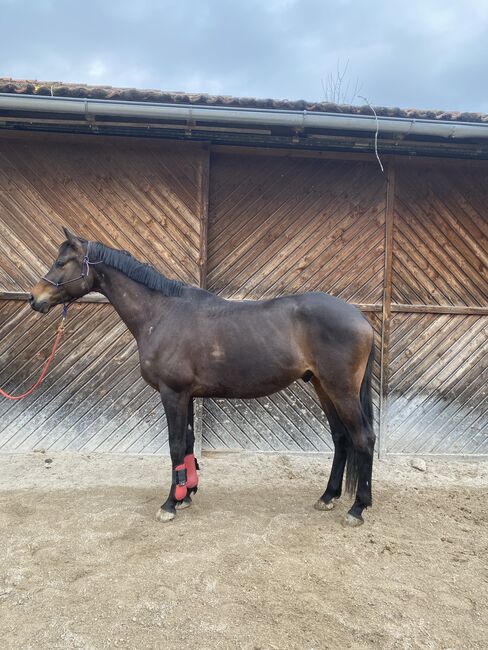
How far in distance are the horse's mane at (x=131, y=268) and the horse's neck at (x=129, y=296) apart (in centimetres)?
5

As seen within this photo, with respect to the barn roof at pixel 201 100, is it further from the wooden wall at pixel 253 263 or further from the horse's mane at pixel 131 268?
the horse's mane at pixel 131 268

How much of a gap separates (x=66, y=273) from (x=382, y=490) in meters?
3.41

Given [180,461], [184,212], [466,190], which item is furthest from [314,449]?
[466,190]

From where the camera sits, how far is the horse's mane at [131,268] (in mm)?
3609

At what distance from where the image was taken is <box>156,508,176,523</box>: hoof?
3.29m

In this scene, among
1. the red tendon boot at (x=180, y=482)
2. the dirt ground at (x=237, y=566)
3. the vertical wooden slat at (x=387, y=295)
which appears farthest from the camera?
the vertical wooden slat at (x=387, y=295)

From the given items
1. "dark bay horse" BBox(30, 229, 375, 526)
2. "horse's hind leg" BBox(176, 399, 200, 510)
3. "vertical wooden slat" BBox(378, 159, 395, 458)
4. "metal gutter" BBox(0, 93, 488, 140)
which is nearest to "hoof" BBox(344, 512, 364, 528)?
"dark bay horse" BBox(30, 229, 375, 526)

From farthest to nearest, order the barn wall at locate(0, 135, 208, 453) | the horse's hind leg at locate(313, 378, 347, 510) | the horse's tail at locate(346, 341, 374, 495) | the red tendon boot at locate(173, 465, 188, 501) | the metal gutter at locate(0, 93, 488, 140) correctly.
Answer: the barn wall at locate(0, 135, 208, 453) < the metal gutter at locate(0, 93, 488, 140) < the horse's hind leg at locate(313, 378, 347, 510) < the horse's tail at locate(346, 341, 374, 495) < the red tendon boot at locate(173, 465, 188, 501)

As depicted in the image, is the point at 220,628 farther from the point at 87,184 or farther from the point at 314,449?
the point at 87,184

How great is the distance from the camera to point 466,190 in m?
5.30

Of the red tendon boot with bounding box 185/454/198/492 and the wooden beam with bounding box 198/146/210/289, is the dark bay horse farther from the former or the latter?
the wooden beam with bounding box 198/146/210/289

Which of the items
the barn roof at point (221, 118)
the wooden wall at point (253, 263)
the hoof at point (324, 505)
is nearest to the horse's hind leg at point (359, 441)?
the hoof at point (324, 505)

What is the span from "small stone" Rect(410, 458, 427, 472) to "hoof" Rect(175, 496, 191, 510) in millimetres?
2632

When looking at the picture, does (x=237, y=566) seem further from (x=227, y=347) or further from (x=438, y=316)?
(x=438, y=316)
